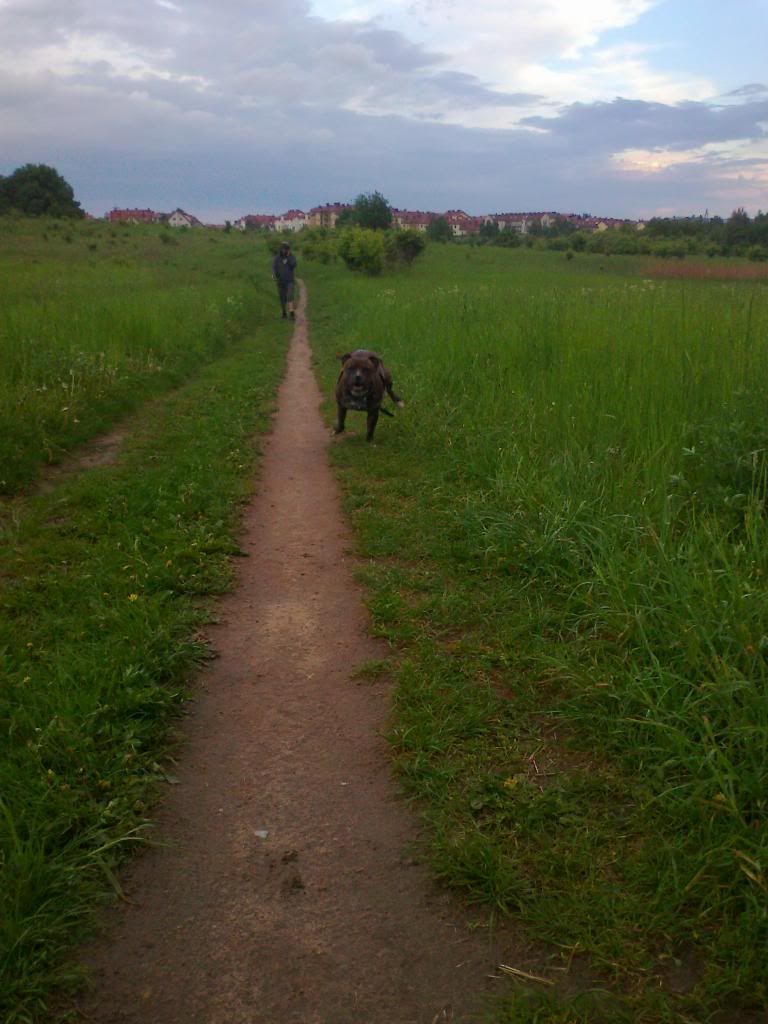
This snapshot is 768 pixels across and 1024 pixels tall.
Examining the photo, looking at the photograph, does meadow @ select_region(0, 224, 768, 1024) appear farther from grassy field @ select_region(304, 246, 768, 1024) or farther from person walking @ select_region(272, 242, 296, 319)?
person walking @ select_region(272, 242, 296, 319)

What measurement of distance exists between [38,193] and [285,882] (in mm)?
72414

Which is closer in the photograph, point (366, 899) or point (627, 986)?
point (627, 986)

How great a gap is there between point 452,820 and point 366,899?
0.44 meters

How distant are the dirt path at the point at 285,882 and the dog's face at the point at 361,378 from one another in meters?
4.37

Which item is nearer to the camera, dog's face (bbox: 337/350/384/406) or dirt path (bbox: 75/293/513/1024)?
dirt path (bbox: 75/293/513/1024)

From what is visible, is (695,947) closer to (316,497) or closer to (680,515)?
(680,515)

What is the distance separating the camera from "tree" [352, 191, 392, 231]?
52241mm

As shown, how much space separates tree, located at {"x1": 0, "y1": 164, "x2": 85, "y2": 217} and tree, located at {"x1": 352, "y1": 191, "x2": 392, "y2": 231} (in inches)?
1050

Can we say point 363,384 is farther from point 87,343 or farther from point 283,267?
point 283,267

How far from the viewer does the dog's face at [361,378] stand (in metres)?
7.90

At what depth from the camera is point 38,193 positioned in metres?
62.2

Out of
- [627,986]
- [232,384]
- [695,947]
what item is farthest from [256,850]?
[232,384]

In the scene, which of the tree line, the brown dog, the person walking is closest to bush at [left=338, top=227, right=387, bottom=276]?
the person walking

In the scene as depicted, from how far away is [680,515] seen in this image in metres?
4.50
